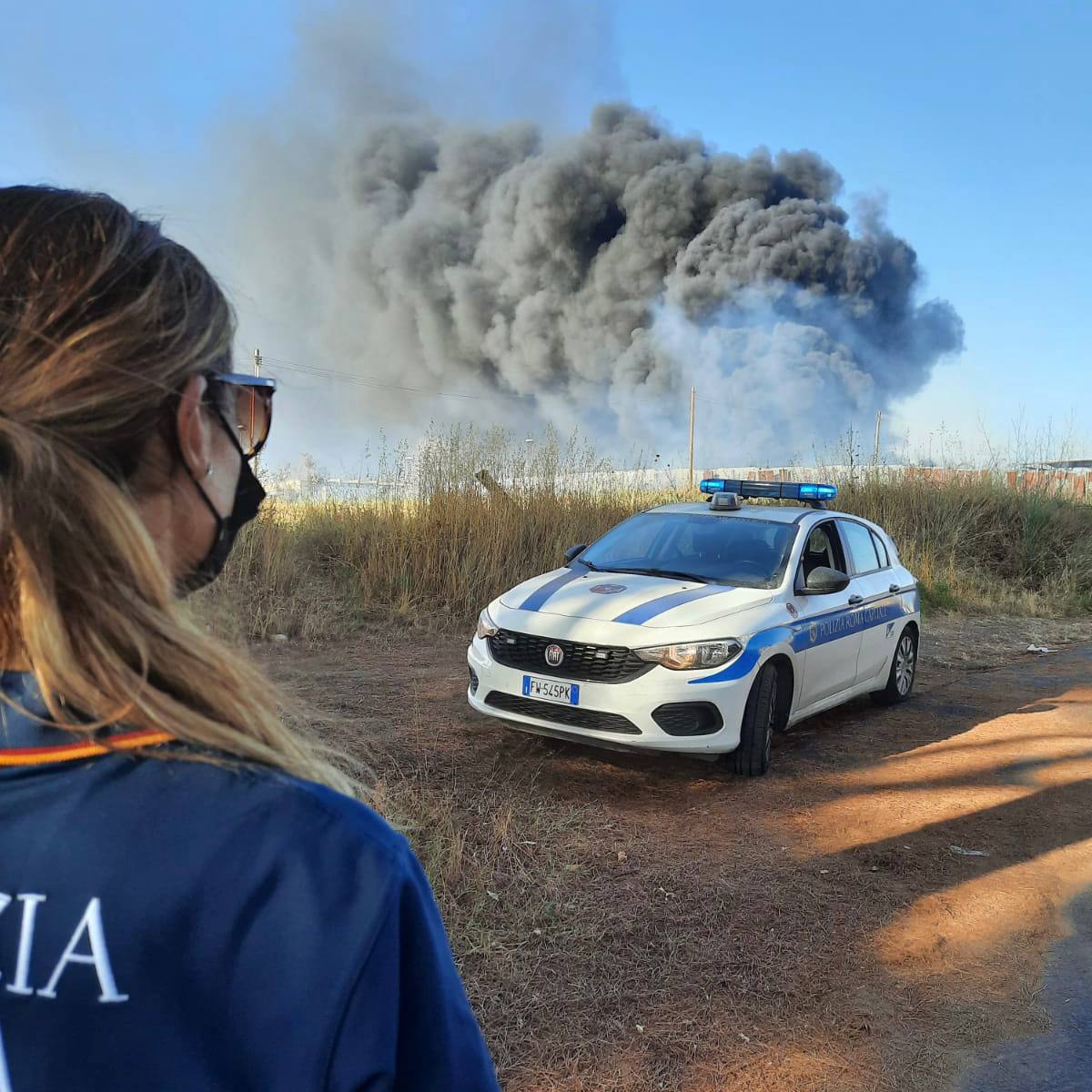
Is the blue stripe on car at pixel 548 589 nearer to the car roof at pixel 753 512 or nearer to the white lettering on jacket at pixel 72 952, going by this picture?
the car roof at pixel 753 512

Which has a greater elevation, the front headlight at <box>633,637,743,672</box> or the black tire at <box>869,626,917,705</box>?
the front headlight at <box>633,637,743,672</box>

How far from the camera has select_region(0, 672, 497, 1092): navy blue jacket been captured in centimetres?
70

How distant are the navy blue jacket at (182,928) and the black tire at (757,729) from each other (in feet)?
14.8

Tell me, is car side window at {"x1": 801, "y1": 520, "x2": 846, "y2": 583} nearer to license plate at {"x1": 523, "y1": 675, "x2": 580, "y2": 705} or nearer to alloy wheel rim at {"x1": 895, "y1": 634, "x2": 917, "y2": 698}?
alloy wheel rim at {"x1": 895, "y1": 634, "x2": 917, "y2": 698}

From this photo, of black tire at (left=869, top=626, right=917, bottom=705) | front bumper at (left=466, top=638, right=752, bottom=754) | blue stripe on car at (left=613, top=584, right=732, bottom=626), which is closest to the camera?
front bumper at (left=466, top=638, right=752, bottom=754)

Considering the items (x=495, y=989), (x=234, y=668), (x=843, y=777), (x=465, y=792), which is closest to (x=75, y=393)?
(x=234, y=668)

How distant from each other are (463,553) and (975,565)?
8847 mm

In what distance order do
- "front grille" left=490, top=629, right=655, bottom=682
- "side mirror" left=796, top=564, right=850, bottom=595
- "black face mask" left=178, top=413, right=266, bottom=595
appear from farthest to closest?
"side mirror" left=796, top=564, right=850, bottom=595 < "front grille" left=490, top=629, right=655, bottom=682 < "black face mask" left=178, top=413, right=266, bottom=595

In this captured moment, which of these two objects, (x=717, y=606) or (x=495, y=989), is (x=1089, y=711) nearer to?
(x=717, y=606)

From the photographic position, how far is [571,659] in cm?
507

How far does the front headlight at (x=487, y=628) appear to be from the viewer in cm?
546

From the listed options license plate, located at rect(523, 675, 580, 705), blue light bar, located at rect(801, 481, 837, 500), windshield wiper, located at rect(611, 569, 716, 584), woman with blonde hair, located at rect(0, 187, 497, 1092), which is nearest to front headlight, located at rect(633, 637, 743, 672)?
license plate, located at rect(523, 675, 580, 705)

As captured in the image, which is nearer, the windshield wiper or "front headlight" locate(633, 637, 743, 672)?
"front headlight" locate(633, 637, 743, 672)

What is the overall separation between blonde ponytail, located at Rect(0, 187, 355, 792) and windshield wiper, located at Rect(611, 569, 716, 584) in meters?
5.05
